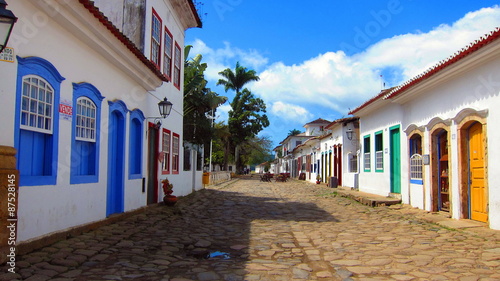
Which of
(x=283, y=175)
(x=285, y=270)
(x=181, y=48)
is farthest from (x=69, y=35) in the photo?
(x=283, y=175)

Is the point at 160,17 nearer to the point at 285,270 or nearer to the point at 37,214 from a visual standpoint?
the point at 37,214

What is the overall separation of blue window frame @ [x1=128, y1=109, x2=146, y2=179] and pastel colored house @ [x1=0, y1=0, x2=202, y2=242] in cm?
3

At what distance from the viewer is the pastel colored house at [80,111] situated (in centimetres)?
514

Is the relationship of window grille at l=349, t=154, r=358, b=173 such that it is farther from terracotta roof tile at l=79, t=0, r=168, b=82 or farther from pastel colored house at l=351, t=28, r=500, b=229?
terracotta roof tile at l=79, t=0, r=168, b=82

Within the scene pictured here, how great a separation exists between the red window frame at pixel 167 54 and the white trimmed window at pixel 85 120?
17.9 feet

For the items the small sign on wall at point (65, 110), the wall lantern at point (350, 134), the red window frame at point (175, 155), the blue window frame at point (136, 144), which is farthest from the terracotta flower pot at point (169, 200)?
the wall lantern at point (350, 134)

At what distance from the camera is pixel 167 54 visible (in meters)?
12.9

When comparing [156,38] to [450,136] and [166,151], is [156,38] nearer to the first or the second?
[166,151]

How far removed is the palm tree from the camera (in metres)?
44.9

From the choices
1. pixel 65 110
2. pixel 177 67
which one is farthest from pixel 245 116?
pixel 65 110

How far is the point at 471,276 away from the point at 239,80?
41.7m

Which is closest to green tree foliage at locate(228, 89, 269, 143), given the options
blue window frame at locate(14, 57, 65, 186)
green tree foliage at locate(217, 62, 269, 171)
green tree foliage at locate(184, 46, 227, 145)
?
green tree foliage at locate(217, 62, 269, 171)

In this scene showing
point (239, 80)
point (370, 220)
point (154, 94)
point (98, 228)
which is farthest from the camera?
point (239, 80)

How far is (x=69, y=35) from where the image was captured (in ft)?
20.7
